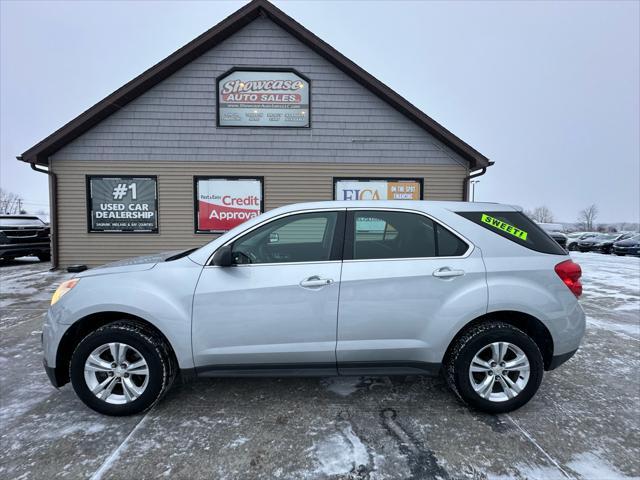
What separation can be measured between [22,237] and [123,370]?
11.2 meters

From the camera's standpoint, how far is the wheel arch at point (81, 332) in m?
2.64

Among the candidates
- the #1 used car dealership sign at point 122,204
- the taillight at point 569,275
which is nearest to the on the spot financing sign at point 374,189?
the #1 used car dealership sign at point 122,204

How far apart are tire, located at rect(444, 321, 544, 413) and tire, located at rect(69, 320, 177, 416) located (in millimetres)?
2212

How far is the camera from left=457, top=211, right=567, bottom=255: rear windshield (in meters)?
2.78

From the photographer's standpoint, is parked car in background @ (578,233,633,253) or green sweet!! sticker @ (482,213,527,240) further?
parked car in background @ (578,233,633,253)

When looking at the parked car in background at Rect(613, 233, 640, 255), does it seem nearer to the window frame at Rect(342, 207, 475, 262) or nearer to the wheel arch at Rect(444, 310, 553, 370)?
the wheel arch at Rect(444, 310, 553, 370)

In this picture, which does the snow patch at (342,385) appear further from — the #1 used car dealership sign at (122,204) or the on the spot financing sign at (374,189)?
the #1 used car dealership sign at (122,204)

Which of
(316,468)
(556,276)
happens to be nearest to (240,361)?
(316,468)

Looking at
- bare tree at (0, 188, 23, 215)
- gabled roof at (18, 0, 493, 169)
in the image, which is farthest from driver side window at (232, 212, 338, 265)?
bare tree at (0, 188, 23, 215)

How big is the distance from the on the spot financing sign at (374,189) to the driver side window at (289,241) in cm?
659

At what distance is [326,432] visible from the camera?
97.3 inches

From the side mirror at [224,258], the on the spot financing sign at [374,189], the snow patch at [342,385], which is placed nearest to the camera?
the side mirror at [224,258]

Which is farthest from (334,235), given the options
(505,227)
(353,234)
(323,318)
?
(505,227)

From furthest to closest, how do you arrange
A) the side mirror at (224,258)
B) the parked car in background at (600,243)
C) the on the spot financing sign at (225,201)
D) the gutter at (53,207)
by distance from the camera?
the parked car in background at (600,243), the on the spot financing sign at (225,201), the gutter at (53,207), the side mirror at (224,258)
